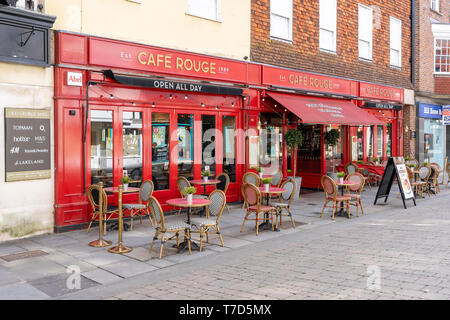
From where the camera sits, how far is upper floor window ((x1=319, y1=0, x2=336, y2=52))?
49.1 feet

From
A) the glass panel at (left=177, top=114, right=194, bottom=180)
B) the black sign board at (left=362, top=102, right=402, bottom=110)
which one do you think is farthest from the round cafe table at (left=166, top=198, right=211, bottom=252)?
the black sign board at (left=362, top=102, right=402, bottom=110)

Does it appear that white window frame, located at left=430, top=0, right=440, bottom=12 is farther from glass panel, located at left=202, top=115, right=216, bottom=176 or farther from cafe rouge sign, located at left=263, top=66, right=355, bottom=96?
glass panel, located at left=202, top=115, right=216, bottom=176

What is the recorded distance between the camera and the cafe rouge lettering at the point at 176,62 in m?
9.83

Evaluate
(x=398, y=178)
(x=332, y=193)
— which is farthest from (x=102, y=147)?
(x=398, y=178)

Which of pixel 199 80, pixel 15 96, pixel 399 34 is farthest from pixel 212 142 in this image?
pixel 399 34

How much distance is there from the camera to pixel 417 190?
14797mm

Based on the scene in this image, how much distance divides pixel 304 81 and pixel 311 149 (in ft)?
9.38

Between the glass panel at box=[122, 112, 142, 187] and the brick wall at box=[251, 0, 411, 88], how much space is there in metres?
4.31

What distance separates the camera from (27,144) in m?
8.13

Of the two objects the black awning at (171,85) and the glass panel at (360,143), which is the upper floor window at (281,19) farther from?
the glass panel at (360,143)

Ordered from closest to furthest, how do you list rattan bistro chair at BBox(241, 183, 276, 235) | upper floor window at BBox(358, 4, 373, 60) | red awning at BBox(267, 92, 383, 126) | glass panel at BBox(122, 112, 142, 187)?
rattan bistro chair at BBox(241, 183, 276, 235) → glass panel at BBox(122, 112, 142, 187) → red awning at BBox(267, 92, 383, 126) → upper floor window at BBox(358, 4, 373, 60)

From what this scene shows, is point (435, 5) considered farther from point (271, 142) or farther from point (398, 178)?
point (271, 142)

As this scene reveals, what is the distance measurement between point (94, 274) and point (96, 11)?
5656 millimetres

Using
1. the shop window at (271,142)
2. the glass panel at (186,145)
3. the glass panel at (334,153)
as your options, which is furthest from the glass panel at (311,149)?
the glass panel at (186,145)
